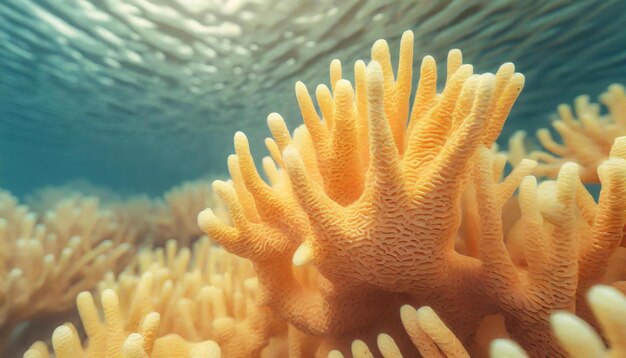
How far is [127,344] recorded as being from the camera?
111 centimetres

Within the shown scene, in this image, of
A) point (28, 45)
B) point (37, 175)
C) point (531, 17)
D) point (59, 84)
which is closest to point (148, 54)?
point (28, 45)

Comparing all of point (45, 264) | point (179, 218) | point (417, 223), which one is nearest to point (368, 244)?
point (417, 223)

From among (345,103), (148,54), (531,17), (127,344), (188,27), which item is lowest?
(127,344)

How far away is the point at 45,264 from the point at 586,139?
4.19 meters

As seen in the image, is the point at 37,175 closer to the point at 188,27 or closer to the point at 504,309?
the point at 188,27

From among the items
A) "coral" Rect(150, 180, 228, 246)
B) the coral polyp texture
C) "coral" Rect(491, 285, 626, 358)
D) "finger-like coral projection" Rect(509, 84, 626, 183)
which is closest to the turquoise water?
"coral" Rect(150, 180, 228, 246)

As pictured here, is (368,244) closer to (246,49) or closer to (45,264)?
(45,264)

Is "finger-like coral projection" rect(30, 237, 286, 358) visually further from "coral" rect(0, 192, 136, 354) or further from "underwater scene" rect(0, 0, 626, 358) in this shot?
"coral" rect(0, 192, 136, 354)

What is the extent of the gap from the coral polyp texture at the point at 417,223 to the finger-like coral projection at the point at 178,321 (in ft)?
0.94

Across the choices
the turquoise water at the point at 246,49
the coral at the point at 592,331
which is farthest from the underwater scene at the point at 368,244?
the turquoise water at the point at 246,49

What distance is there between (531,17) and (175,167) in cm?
4275

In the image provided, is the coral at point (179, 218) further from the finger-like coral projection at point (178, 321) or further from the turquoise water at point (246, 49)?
the turquoise water at point (246, 49)

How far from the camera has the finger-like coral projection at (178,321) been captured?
1391 millimetres

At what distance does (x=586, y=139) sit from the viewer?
98.9 inches
